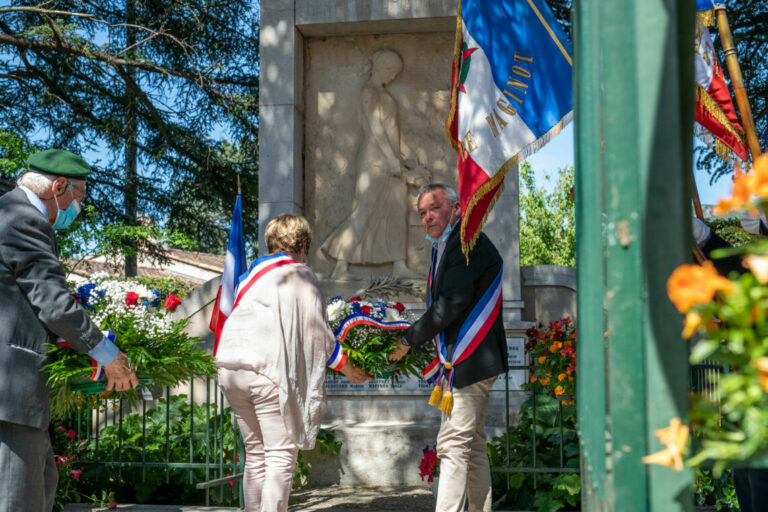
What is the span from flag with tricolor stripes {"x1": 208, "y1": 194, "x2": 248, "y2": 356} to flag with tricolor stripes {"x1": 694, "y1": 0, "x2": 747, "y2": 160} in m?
3.45

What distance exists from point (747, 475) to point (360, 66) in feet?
21.5

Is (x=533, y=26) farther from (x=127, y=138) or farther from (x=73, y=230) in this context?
(x=127, y=138)

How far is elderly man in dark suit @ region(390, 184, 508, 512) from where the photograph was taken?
4348 mm

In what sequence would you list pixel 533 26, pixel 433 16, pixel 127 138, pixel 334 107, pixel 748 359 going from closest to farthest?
pixel 748 359
pixel 533 26
pixel 433 16
pixel 334 107
pixel 127 138

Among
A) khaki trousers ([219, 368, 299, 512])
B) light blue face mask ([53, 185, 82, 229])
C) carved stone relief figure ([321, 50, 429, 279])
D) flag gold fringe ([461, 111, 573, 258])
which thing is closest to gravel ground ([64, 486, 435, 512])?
khaki trousers ([219, 368, 299, 512])

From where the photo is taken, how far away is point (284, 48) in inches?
331

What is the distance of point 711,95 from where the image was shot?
13.3 feet

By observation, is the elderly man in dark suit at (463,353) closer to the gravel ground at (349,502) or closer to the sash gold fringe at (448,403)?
the sash gold fringe at (448,403)

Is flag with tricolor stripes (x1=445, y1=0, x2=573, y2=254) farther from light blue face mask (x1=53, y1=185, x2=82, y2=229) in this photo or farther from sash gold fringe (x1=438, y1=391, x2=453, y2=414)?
light blue face mask (x1=53, y1=185, x2=82, y2=229)

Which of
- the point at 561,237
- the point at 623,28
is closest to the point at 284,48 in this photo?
the point at 623,28

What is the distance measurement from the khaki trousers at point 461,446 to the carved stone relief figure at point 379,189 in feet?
12.7

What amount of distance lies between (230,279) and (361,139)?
3.32 metres

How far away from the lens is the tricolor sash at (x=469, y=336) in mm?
4434

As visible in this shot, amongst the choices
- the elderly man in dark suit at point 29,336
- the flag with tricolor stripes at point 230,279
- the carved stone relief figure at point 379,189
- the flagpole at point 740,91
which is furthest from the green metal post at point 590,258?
the carved stone relief figure at point 379,189
